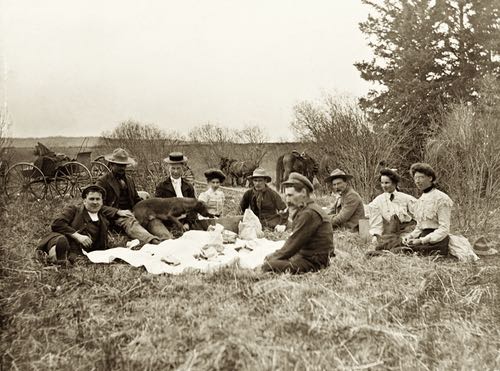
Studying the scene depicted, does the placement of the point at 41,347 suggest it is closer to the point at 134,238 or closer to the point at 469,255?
the point at 134,238

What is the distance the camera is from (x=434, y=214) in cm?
568

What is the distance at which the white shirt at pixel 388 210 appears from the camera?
6590 mm

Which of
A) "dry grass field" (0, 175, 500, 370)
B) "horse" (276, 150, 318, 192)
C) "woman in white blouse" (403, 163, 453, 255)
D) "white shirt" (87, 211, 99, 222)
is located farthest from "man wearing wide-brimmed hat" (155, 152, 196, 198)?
"horse" (276, 150, 318, 192)

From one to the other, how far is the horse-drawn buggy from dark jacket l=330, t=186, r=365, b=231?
5.96m

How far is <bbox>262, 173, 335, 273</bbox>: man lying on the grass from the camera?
4.54 metres

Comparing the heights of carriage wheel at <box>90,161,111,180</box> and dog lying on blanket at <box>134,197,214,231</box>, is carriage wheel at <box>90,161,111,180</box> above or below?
above

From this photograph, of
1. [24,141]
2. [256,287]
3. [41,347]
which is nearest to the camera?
[41,347]

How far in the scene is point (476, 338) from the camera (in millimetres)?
3197

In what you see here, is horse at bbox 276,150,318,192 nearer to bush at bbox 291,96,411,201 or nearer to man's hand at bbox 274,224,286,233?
bush at bbox 291,96,411,201

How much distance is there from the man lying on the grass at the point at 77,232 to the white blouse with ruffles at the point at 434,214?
394cm

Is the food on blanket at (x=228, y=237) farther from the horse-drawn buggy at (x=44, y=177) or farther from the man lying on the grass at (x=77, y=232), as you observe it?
the horse-drawn buggy at (x=44, y=177)

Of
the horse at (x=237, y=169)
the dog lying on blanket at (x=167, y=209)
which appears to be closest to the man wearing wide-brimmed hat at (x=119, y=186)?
the dog lying on blanket at (x=167, y=209)

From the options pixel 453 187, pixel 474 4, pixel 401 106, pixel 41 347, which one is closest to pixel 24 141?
pixel 401 106

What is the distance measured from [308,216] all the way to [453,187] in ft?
18.5
